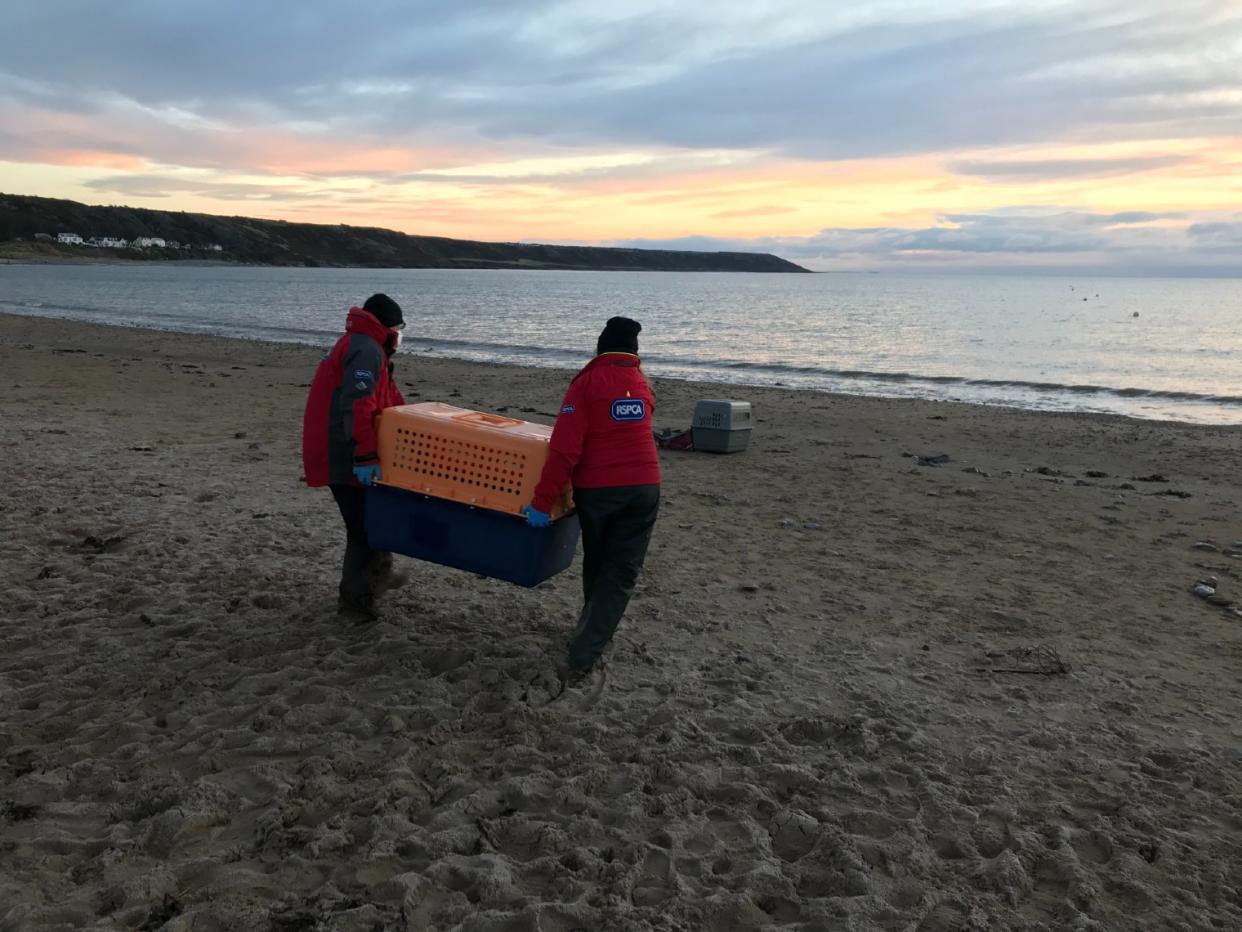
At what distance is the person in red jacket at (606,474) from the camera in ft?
13.9

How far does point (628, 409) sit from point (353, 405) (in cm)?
138

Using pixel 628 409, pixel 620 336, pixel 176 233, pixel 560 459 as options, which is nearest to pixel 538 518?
pixel 560 459

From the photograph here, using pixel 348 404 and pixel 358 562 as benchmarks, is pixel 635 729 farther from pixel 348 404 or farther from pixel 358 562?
pixel 348 404

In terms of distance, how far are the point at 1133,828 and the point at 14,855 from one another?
13.3 feet

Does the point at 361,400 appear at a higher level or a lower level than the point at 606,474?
higher

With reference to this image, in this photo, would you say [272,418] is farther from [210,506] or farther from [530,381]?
[530,381]

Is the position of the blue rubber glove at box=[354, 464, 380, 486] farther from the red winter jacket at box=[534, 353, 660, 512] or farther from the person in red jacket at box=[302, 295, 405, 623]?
the red winter jacket at box=[534, 353, 660, 512]

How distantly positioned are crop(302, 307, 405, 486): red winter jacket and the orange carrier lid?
0.11 m

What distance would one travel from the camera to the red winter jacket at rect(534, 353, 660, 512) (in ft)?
14.1

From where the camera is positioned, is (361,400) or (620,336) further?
A: (361,400)

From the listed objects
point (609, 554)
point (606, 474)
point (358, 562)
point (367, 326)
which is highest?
point (367, 326)

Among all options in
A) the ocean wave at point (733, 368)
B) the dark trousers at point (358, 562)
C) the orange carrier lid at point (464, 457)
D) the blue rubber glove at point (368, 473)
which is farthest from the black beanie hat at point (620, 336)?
the ocean wave at point (733, 368)

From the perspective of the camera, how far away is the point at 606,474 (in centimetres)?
439

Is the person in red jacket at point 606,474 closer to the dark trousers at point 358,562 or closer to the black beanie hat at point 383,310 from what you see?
the black beanie hat at point 383,310
